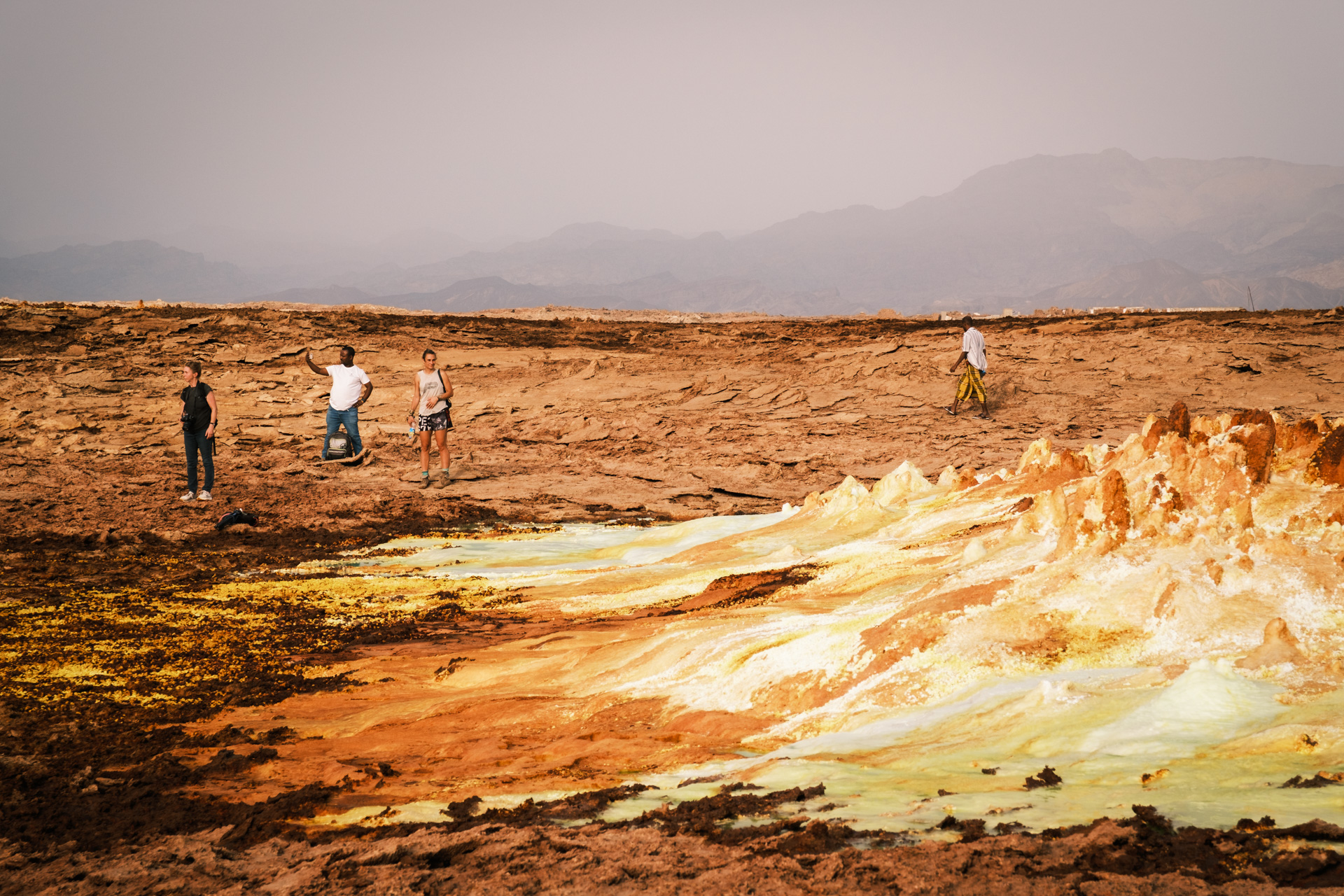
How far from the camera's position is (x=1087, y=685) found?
2.91 meters

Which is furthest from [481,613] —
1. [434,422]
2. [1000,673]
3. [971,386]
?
[971,386]

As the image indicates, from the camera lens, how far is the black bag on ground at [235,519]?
879 centimetres

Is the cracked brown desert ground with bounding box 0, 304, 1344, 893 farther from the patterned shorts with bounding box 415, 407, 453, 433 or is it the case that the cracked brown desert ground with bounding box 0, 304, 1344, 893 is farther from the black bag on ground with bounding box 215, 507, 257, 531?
the patterned shorts with bounding box 415, 407, 453, 433

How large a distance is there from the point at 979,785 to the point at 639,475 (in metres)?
9.77

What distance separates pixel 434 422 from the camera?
10.7 m

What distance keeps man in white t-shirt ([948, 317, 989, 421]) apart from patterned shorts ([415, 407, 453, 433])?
804 cm

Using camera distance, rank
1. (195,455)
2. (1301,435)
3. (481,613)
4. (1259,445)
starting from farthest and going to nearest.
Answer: (195,455) < (481,613) < (1301,435) < (1259,445)

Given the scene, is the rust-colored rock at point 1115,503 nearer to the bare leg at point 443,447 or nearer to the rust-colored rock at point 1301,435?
the rust-colored rock at point 1301,435

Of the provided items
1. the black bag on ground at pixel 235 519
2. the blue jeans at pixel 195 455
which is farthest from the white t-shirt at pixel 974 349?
the blue jeans at pixel 195 455

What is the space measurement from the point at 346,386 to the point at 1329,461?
10404 millimetres

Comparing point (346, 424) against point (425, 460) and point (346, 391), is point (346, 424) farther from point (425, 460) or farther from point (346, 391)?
point (425, 460)

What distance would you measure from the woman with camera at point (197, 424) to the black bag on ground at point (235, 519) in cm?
97

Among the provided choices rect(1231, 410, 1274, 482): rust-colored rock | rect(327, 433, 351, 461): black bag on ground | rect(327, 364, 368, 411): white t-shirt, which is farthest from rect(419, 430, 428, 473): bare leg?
rect(1231, 410, 1274, 482): rust-colored rock

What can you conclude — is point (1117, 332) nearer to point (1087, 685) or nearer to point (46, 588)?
point (1087, 685)
